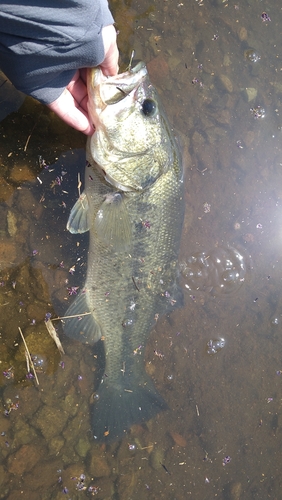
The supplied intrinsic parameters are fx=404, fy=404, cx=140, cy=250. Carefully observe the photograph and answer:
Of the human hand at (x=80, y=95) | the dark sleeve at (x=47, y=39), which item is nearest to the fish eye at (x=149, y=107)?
the human hand at (x=80, y=95)

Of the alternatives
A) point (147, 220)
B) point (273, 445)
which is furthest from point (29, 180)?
point (273, 445)

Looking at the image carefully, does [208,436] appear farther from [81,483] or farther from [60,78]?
[60,78]

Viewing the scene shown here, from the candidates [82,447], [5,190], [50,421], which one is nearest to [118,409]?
[82,447]

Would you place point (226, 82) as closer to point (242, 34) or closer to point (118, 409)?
point (242, 34)

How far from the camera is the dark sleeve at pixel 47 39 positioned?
203 cm

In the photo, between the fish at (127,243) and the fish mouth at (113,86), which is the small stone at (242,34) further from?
the fish mouth at (113,86)

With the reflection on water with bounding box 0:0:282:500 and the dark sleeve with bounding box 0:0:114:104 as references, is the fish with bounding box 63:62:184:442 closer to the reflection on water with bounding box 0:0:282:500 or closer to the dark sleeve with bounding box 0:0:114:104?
the reflection on water with bounding box 0:0:282:500

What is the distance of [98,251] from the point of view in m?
3.47

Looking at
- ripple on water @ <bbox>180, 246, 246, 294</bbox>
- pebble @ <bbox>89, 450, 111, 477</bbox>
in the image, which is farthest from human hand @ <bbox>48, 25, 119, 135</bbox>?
pebble @ <bbox>89, 450, 111, 477</bbox>

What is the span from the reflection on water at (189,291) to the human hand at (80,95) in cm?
52

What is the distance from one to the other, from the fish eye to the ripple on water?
1587 millimetres

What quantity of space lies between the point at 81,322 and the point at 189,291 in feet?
3.84

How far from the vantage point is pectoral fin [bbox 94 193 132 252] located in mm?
3264

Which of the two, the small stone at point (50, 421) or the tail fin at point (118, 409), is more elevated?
the tail fin at point (118, 409)
